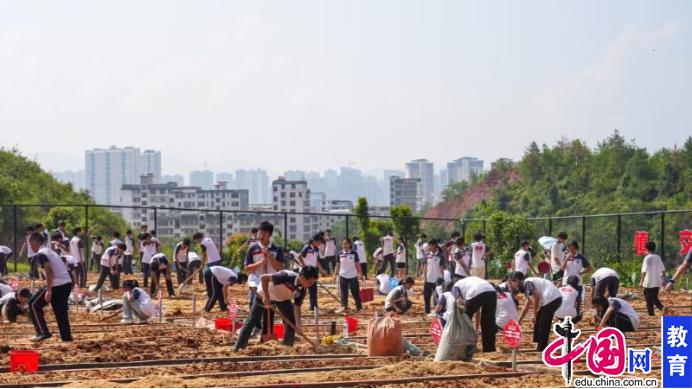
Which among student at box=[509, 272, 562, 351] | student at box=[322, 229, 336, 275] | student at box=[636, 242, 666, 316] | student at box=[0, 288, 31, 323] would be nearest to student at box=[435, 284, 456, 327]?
student at box=[509, 272, 562, 351]

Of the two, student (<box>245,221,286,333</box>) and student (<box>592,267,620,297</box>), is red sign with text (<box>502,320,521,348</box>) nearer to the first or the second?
student (<box>245,221,286,333</box>)

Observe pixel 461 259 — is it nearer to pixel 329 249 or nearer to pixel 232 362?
pixel 329 249

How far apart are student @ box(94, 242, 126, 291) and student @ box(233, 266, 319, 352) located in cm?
1308

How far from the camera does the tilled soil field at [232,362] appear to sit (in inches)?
536

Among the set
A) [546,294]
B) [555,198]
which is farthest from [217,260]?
[555,198]

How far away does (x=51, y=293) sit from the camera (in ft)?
57.3

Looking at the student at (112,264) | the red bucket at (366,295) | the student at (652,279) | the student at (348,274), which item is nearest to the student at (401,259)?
the student at (112,264)

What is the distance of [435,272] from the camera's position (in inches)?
984

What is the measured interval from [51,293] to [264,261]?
9.57 feet

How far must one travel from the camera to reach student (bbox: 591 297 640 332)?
18156 mm

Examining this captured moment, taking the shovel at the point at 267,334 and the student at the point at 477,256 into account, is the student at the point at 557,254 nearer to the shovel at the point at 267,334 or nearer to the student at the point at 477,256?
the student at the point at 477,256

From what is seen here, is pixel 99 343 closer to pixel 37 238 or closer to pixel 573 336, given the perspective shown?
pixel 37 238

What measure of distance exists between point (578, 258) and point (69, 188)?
58335 millimetres

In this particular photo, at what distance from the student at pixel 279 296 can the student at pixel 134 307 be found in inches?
206
